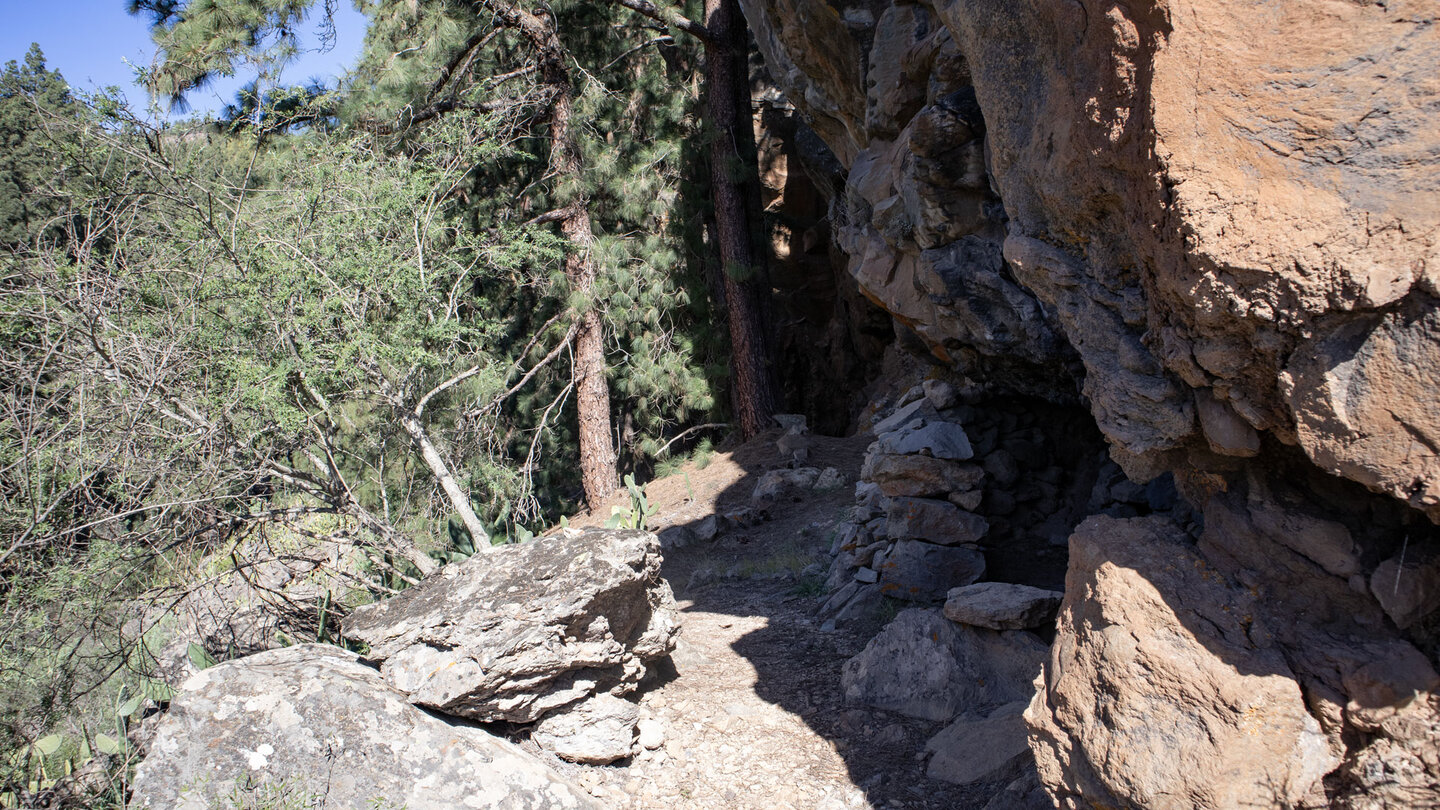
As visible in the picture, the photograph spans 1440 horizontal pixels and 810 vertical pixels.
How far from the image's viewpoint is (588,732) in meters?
4.44

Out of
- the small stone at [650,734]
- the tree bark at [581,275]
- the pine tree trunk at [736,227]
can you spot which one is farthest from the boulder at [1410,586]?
the tree bark at [581,275]

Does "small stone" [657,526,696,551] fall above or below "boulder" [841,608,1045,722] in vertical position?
above

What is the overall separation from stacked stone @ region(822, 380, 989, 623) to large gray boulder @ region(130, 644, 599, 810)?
106 inches

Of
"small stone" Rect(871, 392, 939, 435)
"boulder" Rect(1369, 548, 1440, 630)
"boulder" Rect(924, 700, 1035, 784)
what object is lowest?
"boulder" Rect(924, 700, 1035, 784)

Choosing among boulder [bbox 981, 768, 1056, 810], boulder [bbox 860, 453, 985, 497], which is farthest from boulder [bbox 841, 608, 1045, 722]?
boulder [bbox 860, 453, 985, 497]

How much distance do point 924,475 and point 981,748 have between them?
7.44 feet

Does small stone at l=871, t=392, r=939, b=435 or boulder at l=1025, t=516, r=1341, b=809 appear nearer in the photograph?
boulder at l=1025, t=516, r=1341, b=809

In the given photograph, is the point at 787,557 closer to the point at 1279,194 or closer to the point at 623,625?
the point at 623,625

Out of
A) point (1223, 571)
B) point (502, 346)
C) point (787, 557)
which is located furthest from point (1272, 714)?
point (502, 346)

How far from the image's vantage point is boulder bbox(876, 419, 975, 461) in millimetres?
6016

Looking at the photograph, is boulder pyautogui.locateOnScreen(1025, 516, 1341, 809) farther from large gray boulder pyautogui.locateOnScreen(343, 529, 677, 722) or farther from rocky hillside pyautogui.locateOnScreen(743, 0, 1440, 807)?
large gray boulder pyautogui.locateOnScreen(343, 529, 677, 722)

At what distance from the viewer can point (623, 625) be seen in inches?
188

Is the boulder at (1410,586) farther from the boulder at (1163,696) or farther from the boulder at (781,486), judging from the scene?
the boulder at (781,486)

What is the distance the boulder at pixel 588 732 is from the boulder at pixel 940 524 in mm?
2485
